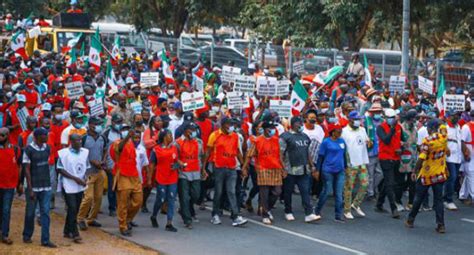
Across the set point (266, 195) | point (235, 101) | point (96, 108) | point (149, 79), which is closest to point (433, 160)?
point (266, 195)

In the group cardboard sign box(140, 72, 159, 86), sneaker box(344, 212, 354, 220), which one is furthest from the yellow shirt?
cardboard sign box(140, 72, 159, 86)

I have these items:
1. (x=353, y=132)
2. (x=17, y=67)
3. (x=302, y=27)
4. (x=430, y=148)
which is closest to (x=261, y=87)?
(x=353, y=132)

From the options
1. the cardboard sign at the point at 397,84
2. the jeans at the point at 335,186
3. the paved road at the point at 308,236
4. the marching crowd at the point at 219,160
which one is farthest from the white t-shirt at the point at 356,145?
the cardboard sign at the point at 397,84

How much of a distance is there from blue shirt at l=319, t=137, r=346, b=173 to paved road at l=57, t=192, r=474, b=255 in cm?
82

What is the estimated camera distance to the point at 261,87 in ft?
57.9

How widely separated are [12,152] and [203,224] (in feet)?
10.7

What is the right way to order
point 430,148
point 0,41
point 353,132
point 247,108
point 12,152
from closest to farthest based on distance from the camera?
point 12,152
point 430,148
point 353,132
point 247,108
point 0,41

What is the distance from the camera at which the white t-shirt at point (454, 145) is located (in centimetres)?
1573

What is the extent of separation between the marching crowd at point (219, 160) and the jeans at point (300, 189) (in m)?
0.02

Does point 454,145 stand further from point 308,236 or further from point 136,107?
point 136,107

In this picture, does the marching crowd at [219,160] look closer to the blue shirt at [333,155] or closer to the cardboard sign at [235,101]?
the blue shirt at [333,155]

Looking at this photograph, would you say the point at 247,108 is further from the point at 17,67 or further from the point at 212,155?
the point at 17,67

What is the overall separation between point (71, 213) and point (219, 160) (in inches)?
98.9

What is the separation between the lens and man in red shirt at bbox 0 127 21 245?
→ 481 inches
